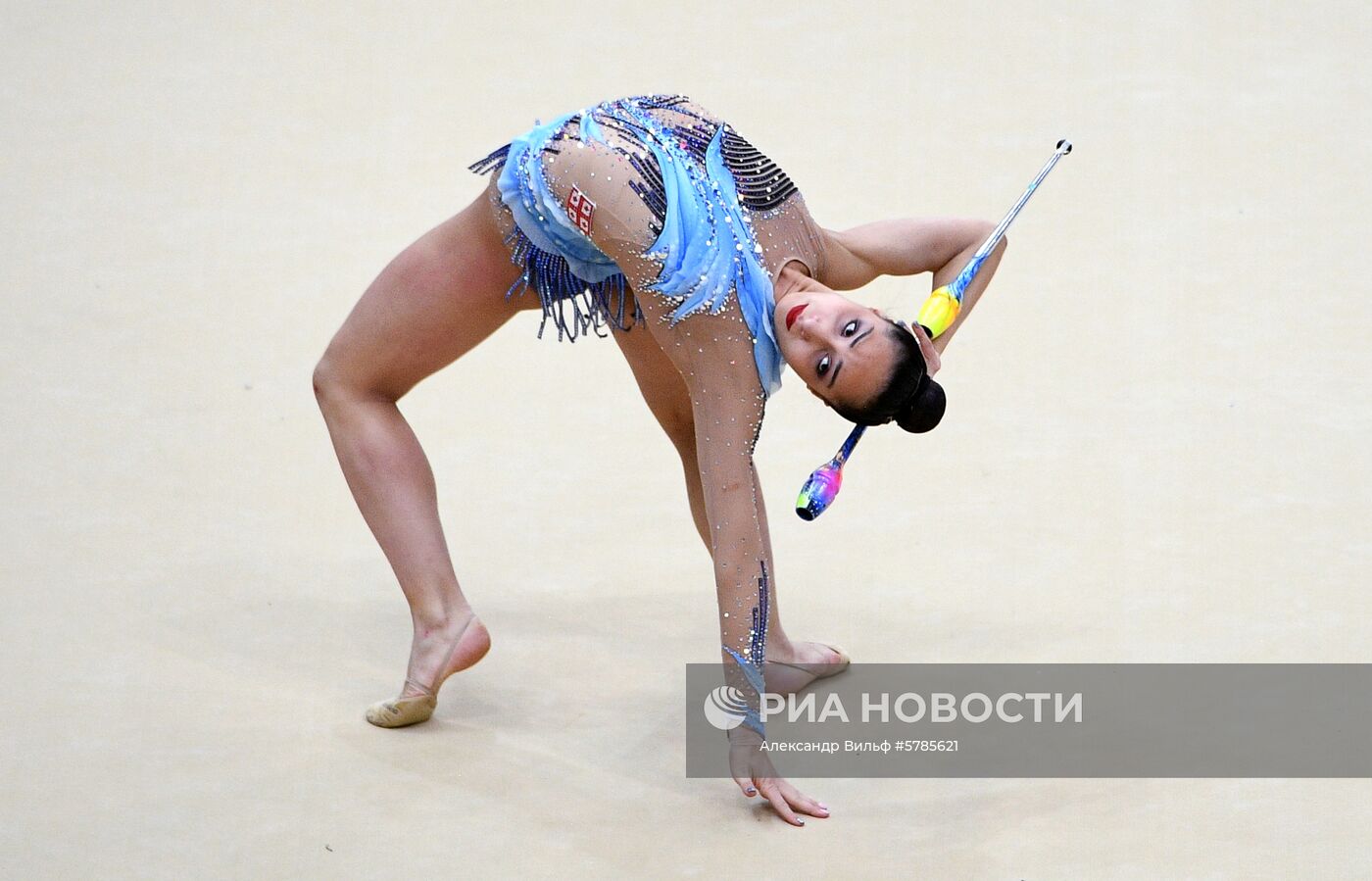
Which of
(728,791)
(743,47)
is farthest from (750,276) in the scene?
(743,47)

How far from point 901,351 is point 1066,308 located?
88.4 inches

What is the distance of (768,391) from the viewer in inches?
106

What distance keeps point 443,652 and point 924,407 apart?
96 centimetres

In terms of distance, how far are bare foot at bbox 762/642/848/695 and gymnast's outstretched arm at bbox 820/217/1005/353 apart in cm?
65

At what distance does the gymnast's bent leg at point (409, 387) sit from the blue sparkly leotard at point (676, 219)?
0.32 ft

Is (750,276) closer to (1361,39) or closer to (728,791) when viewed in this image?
(728,791)

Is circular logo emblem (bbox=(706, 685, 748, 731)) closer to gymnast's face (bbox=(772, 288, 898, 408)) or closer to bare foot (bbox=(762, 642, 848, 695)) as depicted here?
bare foot (bbox=(762, 642, 848, 695))

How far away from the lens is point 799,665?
124 inches

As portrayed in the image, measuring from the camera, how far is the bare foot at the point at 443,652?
300 centimetres

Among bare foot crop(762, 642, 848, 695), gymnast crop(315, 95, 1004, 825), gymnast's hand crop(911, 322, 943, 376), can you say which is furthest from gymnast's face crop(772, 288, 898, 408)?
bare foot crop(762, 642, 848, 695)

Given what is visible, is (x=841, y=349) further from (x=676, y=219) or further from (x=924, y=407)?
(x=676, y=219)

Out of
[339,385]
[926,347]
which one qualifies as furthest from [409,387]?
[926,347]

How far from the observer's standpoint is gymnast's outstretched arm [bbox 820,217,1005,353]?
2828mm

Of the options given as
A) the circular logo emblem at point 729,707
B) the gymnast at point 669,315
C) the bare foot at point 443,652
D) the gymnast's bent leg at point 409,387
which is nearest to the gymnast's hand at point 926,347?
the gymnast at point 669,315
